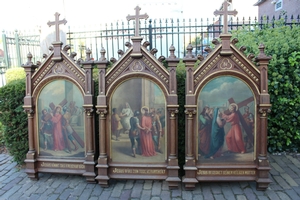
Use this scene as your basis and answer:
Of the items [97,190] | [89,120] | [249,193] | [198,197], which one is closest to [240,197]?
[249,193]

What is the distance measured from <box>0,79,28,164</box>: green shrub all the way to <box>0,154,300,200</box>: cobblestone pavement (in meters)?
0.55

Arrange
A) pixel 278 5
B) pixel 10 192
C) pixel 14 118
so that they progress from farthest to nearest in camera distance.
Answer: pixel 278 5 → pixel 14 118 → pixel 10 192

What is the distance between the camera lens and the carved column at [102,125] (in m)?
3.95

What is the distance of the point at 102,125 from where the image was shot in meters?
4.00

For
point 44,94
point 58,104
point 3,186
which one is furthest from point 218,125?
point 3,186

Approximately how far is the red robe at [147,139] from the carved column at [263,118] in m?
1.60

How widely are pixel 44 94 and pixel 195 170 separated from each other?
272 cm

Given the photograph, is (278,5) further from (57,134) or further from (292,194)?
(57,134)

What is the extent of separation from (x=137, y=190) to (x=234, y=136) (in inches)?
66.6

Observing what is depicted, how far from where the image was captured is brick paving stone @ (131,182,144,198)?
3785 mm

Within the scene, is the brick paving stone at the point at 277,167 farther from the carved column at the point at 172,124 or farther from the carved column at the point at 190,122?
the carved column at the point at 172,124

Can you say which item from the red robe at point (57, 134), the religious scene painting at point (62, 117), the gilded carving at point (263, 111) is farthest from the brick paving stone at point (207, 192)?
the red robe at point (57, 134)

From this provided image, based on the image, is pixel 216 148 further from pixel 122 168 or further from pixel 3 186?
pixel 3 186

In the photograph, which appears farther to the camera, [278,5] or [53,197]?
[278,5]
